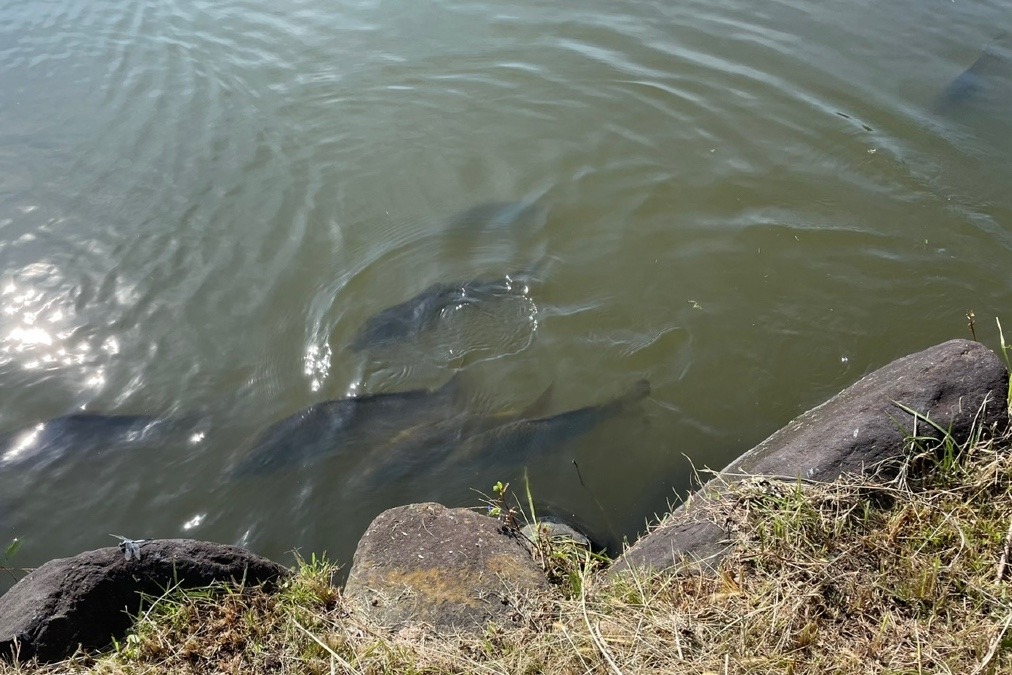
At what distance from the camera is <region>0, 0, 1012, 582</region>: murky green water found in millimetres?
4605

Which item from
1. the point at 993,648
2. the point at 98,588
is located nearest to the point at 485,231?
the point at 98,588

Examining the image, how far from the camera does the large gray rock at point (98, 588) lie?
9.67 feet

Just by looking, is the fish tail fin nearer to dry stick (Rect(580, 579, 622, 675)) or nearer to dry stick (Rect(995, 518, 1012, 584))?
dry stick (Rect(580, 579, 622, 675))

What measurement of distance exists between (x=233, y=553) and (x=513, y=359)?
2.31 meters

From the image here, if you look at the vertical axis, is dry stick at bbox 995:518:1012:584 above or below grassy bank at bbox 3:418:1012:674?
above

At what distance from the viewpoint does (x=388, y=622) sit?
311 centimetres

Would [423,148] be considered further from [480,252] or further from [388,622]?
[388,622]

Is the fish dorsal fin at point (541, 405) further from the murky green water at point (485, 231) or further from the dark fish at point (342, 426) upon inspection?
the dark fish at point (342, 426)

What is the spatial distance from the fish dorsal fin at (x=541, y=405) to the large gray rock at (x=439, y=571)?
1.25 metres

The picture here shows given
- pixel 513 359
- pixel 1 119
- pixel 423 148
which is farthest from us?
pixel 1 119

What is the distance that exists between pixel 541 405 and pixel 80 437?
2.80 meters

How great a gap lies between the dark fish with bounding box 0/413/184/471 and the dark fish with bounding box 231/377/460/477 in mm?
609

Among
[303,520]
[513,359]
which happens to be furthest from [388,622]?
[513,359]

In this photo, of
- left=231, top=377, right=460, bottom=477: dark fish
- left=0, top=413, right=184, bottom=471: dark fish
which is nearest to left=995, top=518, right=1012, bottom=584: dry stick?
left=231, top=377, right=460, bottom=477: dark fish
